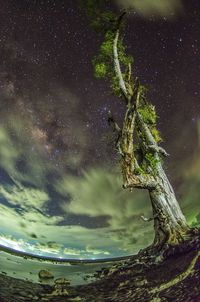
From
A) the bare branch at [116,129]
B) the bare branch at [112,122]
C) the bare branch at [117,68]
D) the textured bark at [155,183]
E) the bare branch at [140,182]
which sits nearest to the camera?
the bare branch at [140,182]

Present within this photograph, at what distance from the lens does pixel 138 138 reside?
1617cm

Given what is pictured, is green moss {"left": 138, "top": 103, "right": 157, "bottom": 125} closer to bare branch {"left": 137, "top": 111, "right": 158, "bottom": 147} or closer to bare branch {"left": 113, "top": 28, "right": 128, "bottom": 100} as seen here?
bare branch {"left": 137, "top": 111, "right": 158, "bottom": 147}

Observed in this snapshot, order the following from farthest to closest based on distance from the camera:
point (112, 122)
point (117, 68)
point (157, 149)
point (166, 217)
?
1. point (117, 68)
2. point (157, 149)
3. point (112, 122)
4. point (166, 217)

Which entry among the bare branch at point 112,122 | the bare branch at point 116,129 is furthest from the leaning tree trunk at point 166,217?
the bare branch at point 112,122

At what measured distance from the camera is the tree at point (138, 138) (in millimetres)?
12141

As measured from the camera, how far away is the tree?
12.1 meters

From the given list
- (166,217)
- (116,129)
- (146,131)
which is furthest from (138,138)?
(166,217)

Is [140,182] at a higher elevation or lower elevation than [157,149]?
lower

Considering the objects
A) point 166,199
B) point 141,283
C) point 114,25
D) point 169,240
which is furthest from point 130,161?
point 114,25

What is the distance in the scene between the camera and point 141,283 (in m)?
8.76

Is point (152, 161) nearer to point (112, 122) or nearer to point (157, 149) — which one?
point (157, 149)

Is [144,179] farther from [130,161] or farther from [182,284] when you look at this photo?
[182,284]

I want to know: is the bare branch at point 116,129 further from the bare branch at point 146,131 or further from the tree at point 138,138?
the bare branch at point 146,131

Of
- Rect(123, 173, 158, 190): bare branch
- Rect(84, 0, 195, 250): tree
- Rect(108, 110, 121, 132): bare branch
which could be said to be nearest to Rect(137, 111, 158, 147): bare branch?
Rect(84, 0, 195, 250): tree
